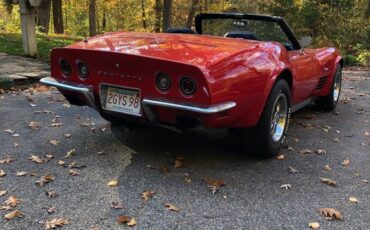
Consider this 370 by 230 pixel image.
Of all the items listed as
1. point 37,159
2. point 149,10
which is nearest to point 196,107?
point 37,159

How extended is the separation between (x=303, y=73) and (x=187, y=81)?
201 centimetres

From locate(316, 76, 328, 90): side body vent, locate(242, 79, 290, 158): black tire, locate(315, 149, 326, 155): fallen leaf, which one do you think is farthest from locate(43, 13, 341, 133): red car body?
locate(316, 76, 328, 90): side body vent

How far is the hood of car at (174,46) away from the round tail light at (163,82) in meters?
0.15

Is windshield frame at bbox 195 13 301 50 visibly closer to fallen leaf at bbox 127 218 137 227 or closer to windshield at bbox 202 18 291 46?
windshield at bbox 202 18 291 46

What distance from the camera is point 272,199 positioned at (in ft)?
11.1

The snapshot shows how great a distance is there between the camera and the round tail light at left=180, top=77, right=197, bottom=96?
135 inches

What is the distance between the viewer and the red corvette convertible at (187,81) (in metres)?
3.45

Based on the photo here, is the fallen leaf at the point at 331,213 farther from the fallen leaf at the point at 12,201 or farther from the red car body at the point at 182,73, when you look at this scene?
the fallen leaf at the point at 12,201

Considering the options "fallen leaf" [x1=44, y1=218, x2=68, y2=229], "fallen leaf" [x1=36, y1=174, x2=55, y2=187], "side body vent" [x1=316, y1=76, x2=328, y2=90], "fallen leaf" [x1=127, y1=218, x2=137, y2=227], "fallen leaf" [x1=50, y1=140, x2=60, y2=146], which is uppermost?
"side body vent" [x1=316, y1=76, x2=328, y2=90]

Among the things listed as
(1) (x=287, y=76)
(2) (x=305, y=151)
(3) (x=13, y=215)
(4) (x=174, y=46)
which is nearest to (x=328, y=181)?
(2) (x=305, y=151)

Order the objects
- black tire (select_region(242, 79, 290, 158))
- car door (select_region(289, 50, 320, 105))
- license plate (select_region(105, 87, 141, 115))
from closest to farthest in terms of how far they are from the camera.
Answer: license plate (select_region(105, 87, 141, 115)) → black tire (select_region(242, 79, 290, 158)) → car door (select_region(289, 50, 320, 105))

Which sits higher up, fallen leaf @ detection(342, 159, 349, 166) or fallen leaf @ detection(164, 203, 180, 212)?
fallen leaf @ detection(164, 203, 180, 212)

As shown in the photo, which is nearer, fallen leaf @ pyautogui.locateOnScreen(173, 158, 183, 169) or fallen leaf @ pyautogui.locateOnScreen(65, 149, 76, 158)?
fallen leaf @ pyautogui.locateOnScreen(173, 158, 183, 169)

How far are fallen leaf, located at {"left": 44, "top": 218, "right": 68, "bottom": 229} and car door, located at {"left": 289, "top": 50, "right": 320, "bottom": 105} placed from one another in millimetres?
2765
